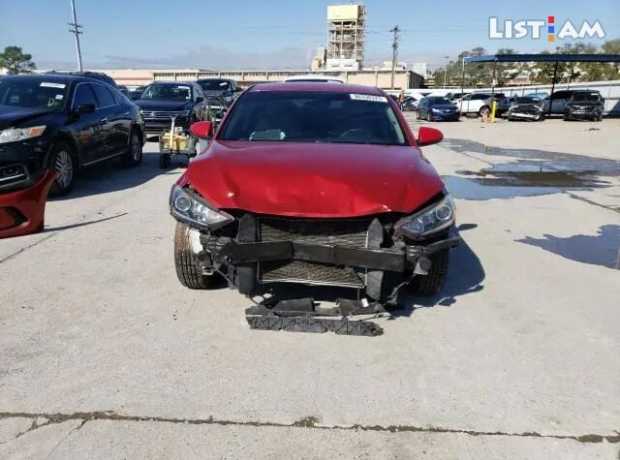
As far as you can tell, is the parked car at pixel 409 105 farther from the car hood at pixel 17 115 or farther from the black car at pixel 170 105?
the car hood at pixel 17 115

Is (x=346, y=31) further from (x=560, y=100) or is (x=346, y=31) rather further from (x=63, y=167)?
(x=63, y=167)

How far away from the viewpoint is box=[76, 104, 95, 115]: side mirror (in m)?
7.71

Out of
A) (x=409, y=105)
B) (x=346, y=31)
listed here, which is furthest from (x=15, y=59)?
(x=409, y=105)

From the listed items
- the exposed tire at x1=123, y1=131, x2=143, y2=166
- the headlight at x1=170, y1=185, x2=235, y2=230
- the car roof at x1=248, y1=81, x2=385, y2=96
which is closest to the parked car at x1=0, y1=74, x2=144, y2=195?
the exposed tire at x1=123, y1=131, x2=143, y2=166

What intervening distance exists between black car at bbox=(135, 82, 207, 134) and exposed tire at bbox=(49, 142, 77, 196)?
14.2 feet

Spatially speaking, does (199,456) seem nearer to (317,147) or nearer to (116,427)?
(116,427)

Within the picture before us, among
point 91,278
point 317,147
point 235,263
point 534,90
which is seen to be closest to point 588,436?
point 235,263

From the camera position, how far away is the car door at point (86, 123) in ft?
25.3

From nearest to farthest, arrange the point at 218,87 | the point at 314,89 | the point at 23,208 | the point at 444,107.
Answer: the point at 314,89 < the point at 23,208 < the point at 218,87 < the point at 444,107

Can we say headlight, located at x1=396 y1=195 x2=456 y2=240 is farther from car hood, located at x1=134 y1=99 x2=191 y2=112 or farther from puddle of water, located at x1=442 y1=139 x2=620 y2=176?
car hood, located at x1=134 y1=99 x2=191 y2=112

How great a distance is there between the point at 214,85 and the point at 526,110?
17796mm

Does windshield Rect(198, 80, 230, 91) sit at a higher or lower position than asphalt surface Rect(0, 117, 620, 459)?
higher

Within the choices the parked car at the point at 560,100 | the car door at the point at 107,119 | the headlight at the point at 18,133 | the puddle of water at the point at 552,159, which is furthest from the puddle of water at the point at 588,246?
the parked car at the point at 560,100

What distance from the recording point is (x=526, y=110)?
29.0 metres
